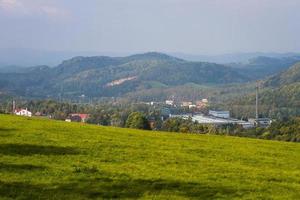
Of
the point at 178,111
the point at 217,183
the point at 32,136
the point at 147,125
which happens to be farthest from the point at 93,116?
the point at 217,183

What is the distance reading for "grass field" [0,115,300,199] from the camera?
526 inches

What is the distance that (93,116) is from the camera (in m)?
117

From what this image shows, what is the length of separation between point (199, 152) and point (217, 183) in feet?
23.4

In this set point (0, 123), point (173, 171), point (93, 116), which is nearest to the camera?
point (173, 171)

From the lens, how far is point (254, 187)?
15195 millimetres

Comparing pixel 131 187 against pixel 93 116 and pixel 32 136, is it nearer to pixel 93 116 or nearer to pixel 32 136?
pixel 32 136

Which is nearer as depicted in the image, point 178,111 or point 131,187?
point 131,187

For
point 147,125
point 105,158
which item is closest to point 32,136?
point 105,158

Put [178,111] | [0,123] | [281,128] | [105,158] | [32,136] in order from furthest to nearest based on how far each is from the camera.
A: [178,111]
[281,128]
[0,123]
[32,136]
[105,158]

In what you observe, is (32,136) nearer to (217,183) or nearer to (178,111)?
(217,183)

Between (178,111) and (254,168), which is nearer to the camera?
(254,168)

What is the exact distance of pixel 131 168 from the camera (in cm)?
1658

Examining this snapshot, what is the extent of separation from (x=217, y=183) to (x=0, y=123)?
1417 cm

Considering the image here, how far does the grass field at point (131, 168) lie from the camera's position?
13367mm
